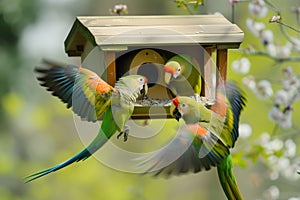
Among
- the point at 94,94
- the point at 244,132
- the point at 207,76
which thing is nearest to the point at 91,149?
the point at 94,94

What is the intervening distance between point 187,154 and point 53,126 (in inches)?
177

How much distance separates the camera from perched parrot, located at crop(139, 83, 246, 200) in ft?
6.14

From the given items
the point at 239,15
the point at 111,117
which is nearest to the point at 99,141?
the point at 111,117

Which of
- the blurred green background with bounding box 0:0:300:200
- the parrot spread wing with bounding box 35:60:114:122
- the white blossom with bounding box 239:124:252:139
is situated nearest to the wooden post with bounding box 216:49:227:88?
the parrot spread wing with bounding box 35:60:114:122

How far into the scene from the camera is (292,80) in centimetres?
293

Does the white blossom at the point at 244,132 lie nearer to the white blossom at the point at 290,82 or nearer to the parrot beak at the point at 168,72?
the white blossom at the point at 290,82

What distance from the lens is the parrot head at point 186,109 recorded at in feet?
6.36

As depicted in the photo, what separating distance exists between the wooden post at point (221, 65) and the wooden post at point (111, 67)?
0.94 ft

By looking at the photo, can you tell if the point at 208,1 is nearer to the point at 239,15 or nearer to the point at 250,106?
the point at 239,15

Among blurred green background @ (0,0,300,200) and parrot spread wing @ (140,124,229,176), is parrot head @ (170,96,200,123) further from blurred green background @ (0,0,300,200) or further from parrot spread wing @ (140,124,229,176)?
blurred green background @ (0,0,300,200)

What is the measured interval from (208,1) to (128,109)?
4.05 meters

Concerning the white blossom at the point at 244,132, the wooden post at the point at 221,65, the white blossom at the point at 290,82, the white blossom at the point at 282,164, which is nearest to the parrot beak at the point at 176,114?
the wooden post at the point at 221,65

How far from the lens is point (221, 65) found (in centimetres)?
215

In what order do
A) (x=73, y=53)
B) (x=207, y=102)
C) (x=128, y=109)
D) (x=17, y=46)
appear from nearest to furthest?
(x=128, y=109) → (x=207, y=102) → (x=73, y=53) → (x=17, y=46)
